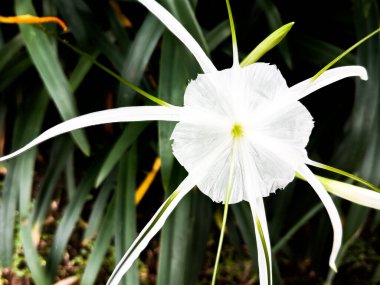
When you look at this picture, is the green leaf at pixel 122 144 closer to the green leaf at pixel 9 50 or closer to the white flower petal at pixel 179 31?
the green leaf at pixel 9 50

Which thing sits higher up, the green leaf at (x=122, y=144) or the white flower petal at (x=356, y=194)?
the green leaf at (x=122, y=144)

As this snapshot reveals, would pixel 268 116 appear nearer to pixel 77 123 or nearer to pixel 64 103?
pixel 77 123

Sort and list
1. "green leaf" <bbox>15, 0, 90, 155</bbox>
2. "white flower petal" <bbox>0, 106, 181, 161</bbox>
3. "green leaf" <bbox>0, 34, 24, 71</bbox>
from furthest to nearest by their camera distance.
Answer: "green leaf" <bbox>0, 34, 24, 71</bbox> → "green leaf" <bbox>15, 0, 90, 155</bbox> → "white flower petal" <bbox>0, 106, 181, 161</bbox>

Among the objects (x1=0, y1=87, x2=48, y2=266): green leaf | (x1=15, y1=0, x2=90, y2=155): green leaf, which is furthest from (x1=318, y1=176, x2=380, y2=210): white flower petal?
(x1=0, y1=87, x2=48, y2=266): green leaf

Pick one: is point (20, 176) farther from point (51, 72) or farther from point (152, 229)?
point (152, 229)

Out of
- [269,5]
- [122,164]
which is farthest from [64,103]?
[269,5]

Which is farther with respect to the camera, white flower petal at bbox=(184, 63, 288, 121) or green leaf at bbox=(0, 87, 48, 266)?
green leaf at bbox=(0, 87, 48, 266)

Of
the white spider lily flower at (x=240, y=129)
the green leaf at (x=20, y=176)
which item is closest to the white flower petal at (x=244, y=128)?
the white spider lily flower at (x=240, y=129)

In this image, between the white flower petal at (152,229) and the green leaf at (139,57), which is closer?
the white flower petal at (152,229)

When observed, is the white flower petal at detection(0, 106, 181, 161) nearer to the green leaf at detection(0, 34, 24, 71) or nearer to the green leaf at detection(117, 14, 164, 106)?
the green leaf at detection(117, 14, 164, 106)
